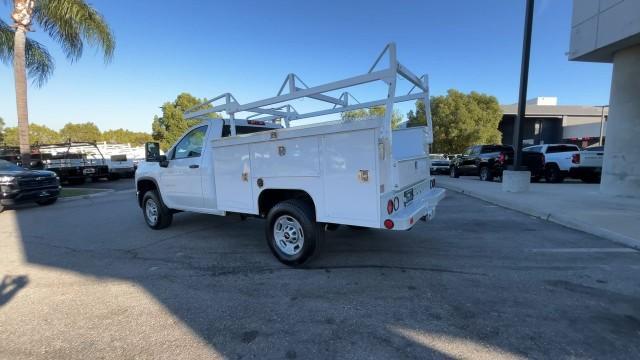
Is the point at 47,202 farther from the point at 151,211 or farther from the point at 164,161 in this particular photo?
the point at 164,161

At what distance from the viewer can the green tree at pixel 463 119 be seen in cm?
3494

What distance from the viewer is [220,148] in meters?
5.16

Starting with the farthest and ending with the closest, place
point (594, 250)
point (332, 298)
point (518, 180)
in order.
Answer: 1. point (518, 180)
2. point (594, 250)
3. point (332, 298)

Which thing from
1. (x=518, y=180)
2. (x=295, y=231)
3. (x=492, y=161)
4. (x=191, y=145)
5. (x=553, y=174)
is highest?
(x=191, y=145)

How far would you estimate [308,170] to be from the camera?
165 inches

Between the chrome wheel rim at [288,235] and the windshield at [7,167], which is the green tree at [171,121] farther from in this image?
the chrome wheel rim at [288,235]

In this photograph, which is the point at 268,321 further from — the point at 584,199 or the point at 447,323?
the point at 584,199

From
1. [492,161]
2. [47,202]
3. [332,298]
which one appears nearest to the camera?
[332,298]

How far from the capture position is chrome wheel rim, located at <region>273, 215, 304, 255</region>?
14.8 ft

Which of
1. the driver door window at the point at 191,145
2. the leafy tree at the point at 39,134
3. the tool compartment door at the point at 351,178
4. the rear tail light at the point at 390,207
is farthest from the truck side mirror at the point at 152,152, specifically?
the leafy tree at the point at 39,134

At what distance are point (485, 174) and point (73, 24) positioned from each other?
1879cm

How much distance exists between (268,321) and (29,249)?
17.4ft

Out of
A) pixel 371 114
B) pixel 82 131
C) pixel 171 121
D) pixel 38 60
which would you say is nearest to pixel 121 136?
pixel 82 131

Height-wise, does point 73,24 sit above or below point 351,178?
above
